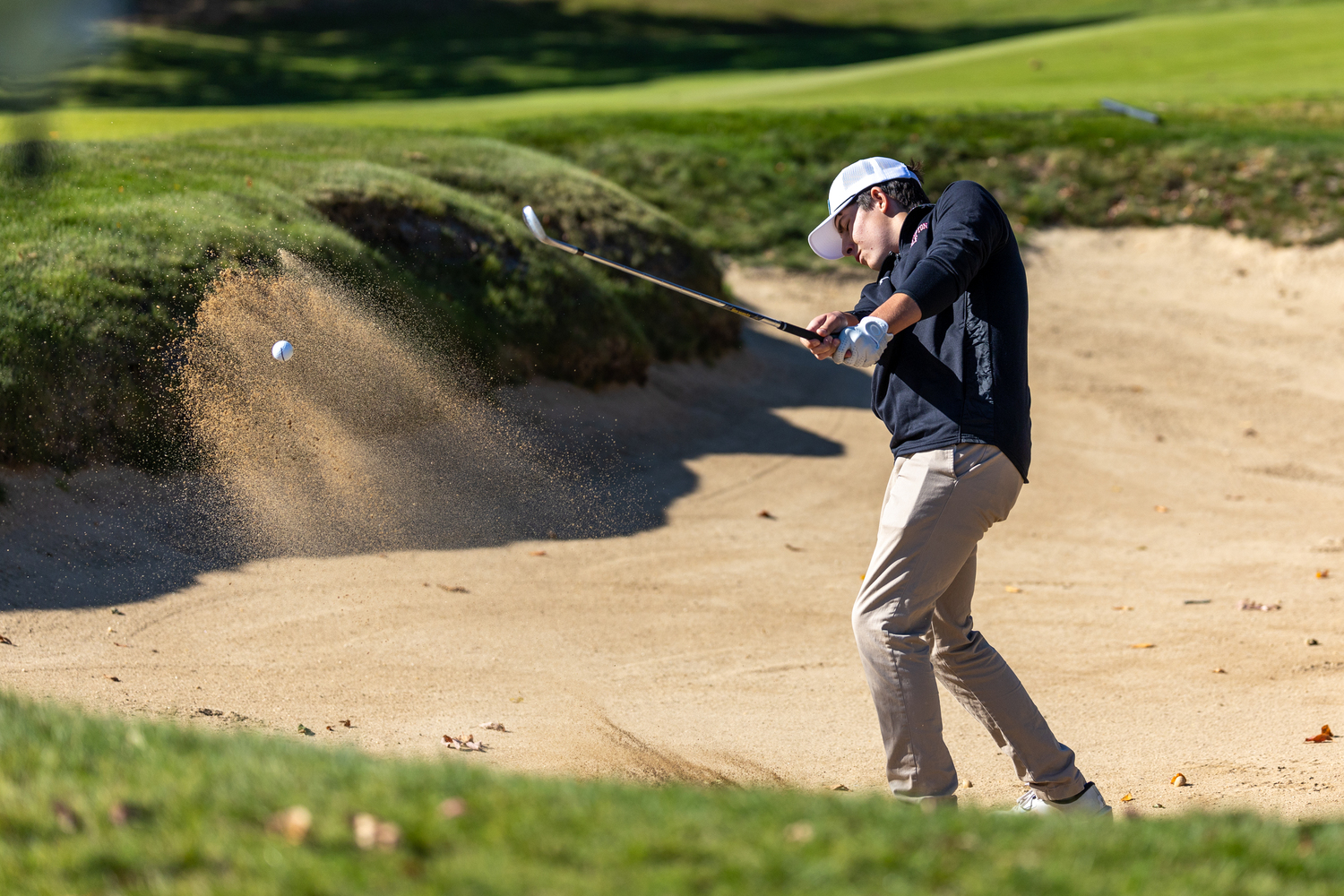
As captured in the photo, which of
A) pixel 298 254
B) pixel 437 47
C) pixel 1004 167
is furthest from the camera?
pixel 437 47

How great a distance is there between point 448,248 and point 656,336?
2.49 metres

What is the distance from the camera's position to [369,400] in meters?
8.41

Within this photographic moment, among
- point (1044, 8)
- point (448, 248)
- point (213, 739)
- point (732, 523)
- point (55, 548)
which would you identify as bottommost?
point (732, 523)

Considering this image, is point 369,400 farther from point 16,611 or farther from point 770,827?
point 770,827

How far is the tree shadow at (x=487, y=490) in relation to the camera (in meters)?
6.43

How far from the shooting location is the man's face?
4.29 m

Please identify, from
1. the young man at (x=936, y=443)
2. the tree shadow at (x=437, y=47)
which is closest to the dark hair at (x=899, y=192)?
the young man at (x=936, y=443)

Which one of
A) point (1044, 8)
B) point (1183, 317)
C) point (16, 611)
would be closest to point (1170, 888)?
point (16, 611)

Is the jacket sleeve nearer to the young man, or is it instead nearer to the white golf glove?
the young man

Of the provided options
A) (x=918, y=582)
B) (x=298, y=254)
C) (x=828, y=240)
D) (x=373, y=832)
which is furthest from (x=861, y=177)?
(x=298, y=254)

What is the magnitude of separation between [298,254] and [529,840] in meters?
6.95

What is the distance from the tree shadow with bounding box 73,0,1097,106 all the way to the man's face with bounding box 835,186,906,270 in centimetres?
2965

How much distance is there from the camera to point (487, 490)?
27.8ft

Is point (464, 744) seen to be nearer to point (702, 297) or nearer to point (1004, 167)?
point (702, 297)
